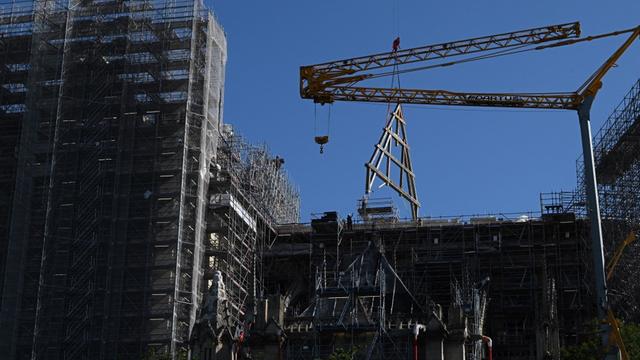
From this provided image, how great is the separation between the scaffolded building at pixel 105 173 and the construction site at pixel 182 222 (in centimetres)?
14

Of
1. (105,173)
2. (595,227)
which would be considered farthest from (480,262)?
(595,227)

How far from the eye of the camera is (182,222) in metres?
111

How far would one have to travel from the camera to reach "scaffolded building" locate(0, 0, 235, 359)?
355ft

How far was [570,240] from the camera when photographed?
119 m

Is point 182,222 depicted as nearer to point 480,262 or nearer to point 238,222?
point 238,222

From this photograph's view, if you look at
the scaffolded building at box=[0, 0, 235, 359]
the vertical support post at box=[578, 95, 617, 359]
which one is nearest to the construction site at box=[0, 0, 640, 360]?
the scaffolded building at box=[0, 0, 235, 359]

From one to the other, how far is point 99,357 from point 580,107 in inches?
1968

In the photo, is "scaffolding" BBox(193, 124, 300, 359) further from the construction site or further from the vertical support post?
the vertical support post

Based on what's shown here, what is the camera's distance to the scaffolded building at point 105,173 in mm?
108312

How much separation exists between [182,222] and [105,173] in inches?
334

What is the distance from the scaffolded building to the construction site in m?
0.14

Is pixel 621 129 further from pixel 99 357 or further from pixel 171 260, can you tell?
pixel 99 357

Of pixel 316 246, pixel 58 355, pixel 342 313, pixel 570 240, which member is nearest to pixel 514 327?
pixel 570 240

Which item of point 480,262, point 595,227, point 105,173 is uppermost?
point 105,173
